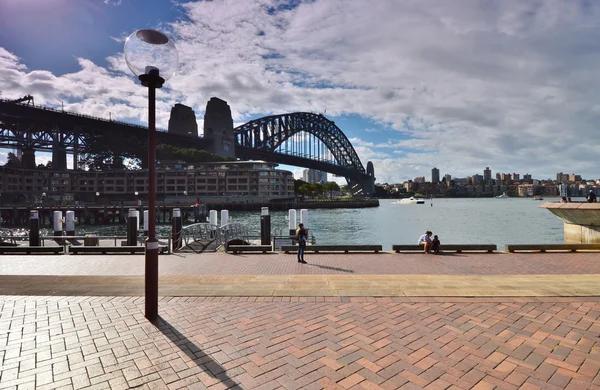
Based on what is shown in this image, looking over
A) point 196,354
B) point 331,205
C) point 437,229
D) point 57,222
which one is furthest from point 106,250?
point 331,205

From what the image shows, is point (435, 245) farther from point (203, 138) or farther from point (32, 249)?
point (203, 138)

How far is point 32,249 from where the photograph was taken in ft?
52.4

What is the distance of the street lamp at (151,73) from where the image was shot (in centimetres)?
639

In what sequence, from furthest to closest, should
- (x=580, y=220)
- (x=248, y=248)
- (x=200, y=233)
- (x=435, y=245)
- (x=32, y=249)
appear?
1. (x=200, y=233)
2. (x=580, y=220)
3. (x=32, y=249)
4. (x=248, y=248)
5. (x=435, y=245)

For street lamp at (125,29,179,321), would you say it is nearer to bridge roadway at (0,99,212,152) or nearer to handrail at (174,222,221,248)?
handrail at (174,222,221,248)

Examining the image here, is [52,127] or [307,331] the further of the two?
[52,127]

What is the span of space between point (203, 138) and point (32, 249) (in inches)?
5382

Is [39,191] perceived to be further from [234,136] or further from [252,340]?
[252,340]

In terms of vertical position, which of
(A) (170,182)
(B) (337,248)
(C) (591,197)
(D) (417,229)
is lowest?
(D) (417,229)

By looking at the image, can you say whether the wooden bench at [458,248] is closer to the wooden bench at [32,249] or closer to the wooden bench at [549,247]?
the wooden bench at [549,247]

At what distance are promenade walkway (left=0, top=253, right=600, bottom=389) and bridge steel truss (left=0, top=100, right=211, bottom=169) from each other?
420 ft

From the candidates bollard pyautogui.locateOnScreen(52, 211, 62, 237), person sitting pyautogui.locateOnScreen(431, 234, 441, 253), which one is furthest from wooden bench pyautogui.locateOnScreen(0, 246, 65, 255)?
person sitting pyautogui.locateOnScreen(431, 234, 441, 253)

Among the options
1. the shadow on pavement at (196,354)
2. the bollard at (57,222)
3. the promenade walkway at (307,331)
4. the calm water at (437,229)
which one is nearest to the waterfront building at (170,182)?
the calm water at (437,229)

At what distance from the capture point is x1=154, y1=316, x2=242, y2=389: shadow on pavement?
14.3 ft
